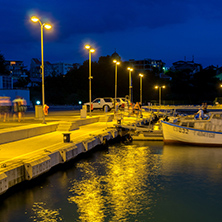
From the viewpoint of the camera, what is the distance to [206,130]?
910 inches

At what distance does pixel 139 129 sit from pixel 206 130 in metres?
6.29

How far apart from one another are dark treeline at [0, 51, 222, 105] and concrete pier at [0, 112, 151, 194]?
67.2 m

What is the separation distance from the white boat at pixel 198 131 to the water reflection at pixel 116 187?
512cm

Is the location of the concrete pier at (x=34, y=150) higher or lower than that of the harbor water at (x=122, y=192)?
higher

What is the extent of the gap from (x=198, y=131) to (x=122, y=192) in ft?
41.4

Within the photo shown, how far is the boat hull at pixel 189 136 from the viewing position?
22.9m

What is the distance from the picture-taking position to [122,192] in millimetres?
12070

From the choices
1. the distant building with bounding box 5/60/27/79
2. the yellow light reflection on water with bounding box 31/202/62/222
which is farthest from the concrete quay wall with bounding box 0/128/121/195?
the distant building with bounding box 5/60/27/79

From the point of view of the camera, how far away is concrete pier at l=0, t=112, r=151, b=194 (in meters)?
11.6

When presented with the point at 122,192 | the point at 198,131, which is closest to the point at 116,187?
the point at 122,192

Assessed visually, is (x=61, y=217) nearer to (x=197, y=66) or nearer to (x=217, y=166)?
(x=217, y=166)

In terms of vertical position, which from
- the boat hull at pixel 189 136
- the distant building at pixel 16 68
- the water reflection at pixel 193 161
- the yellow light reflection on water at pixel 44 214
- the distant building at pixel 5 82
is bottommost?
the yellow light reflection on water at pixel 44 214

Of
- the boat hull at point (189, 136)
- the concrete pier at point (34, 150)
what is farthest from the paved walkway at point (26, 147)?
the boat hull at point (189, 136)

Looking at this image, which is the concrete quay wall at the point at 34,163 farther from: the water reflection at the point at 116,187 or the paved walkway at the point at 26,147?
the water reflection at the point at 116,187
